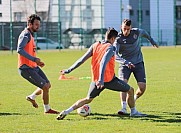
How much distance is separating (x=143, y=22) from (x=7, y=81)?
125 ft

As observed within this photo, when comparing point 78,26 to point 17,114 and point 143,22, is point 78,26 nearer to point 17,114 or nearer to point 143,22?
point 143,22

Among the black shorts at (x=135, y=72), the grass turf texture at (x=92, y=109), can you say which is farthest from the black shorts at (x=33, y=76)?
the black shorts at (x=135, y=72)

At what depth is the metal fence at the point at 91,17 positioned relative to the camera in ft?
169

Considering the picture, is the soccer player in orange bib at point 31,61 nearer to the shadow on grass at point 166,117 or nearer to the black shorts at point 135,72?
the black shorts at point 135,72

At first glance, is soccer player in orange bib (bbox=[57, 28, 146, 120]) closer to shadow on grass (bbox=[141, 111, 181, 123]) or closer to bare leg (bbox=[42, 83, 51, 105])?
shadow on grass (bbox=[141, 111, 181, 123])

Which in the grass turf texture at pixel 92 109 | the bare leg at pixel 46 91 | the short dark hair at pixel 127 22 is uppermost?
the short dark hair at pixel 127 22

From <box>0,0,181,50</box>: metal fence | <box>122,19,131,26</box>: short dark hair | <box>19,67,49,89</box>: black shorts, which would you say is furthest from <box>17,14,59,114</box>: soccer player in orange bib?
<box>0,0,181,50</box>: metal fence

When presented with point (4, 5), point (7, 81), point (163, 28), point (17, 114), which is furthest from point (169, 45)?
point (17, 114)

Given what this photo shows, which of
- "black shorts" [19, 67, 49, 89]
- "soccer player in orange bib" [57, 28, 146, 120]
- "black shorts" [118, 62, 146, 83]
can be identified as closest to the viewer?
"soccer player in orange bib" [57, 28, 146, 120]

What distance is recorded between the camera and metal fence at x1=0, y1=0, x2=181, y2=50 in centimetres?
5143

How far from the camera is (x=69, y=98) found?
1529 centimetres

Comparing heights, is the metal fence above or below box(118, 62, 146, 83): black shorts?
above

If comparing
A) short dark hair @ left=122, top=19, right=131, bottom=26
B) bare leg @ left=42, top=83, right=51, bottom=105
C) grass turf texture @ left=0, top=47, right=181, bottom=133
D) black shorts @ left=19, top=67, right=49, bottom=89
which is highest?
short dark hair @ left=122, top=19, right=131, bottom=26

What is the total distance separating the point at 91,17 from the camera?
53906mm
